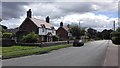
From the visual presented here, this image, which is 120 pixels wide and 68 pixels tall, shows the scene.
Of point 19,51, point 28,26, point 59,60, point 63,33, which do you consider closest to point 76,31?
point 63,33

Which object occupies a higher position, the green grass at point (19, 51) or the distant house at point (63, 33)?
the distant house at point (63, 33)

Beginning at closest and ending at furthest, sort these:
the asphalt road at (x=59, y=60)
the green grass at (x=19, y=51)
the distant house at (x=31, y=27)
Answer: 1. the asphalt road at (x=59, y=60)
2. the green grass at (x=19, y=51)
3. the distant house at (x=31, y=27)

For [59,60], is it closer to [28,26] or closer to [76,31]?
[28,26]

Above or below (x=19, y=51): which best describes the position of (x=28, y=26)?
above

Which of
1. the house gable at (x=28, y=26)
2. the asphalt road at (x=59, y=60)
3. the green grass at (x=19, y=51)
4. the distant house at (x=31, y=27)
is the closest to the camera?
the asphalt road at (x=59, y=60)

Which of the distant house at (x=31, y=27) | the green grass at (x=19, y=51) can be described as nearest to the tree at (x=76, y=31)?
the distant house at (x=31, y=27)

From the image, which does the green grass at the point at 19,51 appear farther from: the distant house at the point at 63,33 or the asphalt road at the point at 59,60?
the distant house at the point at 63,33

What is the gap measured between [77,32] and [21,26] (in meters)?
36.1

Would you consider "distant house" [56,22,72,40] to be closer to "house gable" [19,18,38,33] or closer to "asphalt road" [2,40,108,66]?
"house gable" [19,18,38,33]

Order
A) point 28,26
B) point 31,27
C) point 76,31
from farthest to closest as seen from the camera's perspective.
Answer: point 76,31 → point 28,26 → point 31,27

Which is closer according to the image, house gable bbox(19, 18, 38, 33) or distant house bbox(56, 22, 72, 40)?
house gable bbox(19, 18, 38, 33)

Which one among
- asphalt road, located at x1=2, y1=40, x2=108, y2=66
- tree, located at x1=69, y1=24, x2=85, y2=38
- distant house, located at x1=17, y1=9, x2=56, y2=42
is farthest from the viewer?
tree, located at x1=69, y1=24, x2=85, y2=38

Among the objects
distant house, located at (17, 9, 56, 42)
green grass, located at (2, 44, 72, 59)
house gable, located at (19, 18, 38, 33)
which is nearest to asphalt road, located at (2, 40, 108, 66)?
green grass, located at (2, 44, 72, 59)

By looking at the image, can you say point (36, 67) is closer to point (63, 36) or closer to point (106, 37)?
point (63, 36)
